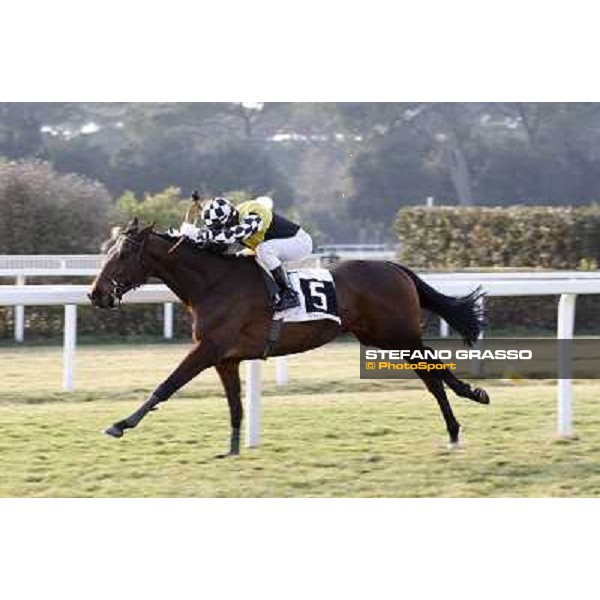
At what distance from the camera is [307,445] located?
7059 millimetres

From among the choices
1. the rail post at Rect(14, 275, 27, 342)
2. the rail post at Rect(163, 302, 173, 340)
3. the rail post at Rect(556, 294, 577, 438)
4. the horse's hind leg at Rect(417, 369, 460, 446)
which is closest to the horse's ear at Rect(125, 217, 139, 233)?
the horse's hind leg at Rect(417, 369, 460, 446)

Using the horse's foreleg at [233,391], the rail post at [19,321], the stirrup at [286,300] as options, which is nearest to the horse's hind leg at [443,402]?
the stirrup at [286,300]

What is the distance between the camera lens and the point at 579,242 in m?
16.2

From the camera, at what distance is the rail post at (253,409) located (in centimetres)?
714

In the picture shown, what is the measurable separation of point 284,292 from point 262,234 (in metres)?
0.31

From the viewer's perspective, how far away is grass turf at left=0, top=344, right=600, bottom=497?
6.19 m

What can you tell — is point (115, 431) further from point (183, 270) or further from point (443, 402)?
point (443, 402)

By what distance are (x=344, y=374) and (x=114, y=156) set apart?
75.5 ft

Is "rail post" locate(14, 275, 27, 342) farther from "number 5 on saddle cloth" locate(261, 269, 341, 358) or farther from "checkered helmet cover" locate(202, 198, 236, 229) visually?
"checkered helmet cover" locate(202, 198, 236, 229)

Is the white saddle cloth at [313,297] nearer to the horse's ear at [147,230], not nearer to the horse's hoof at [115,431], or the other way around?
the horse's ear at [147,230]

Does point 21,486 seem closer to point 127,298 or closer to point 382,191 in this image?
point 127,298

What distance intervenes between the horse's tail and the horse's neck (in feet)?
3.55

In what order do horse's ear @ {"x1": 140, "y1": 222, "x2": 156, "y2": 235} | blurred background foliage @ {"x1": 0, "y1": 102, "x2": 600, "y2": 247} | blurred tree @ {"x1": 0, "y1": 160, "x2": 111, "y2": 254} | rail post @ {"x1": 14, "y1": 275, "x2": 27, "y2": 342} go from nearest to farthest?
horse's ear @ {"x1": 140, "y1": 222, "x2": 156, "y2": 235} → rail post @ {"x1": 14, "y1": 275, "x2": 27, "y2": 342} → blurred tree @ {"x1": 0, "y1": 160, "x2": 111, "y2": 254} → blurred background foliage @ {"x1": 0, "y1": 102, "x2": 600, "y2": 247}

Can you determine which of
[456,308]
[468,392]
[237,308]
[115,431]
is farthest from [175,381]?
[456,308]
